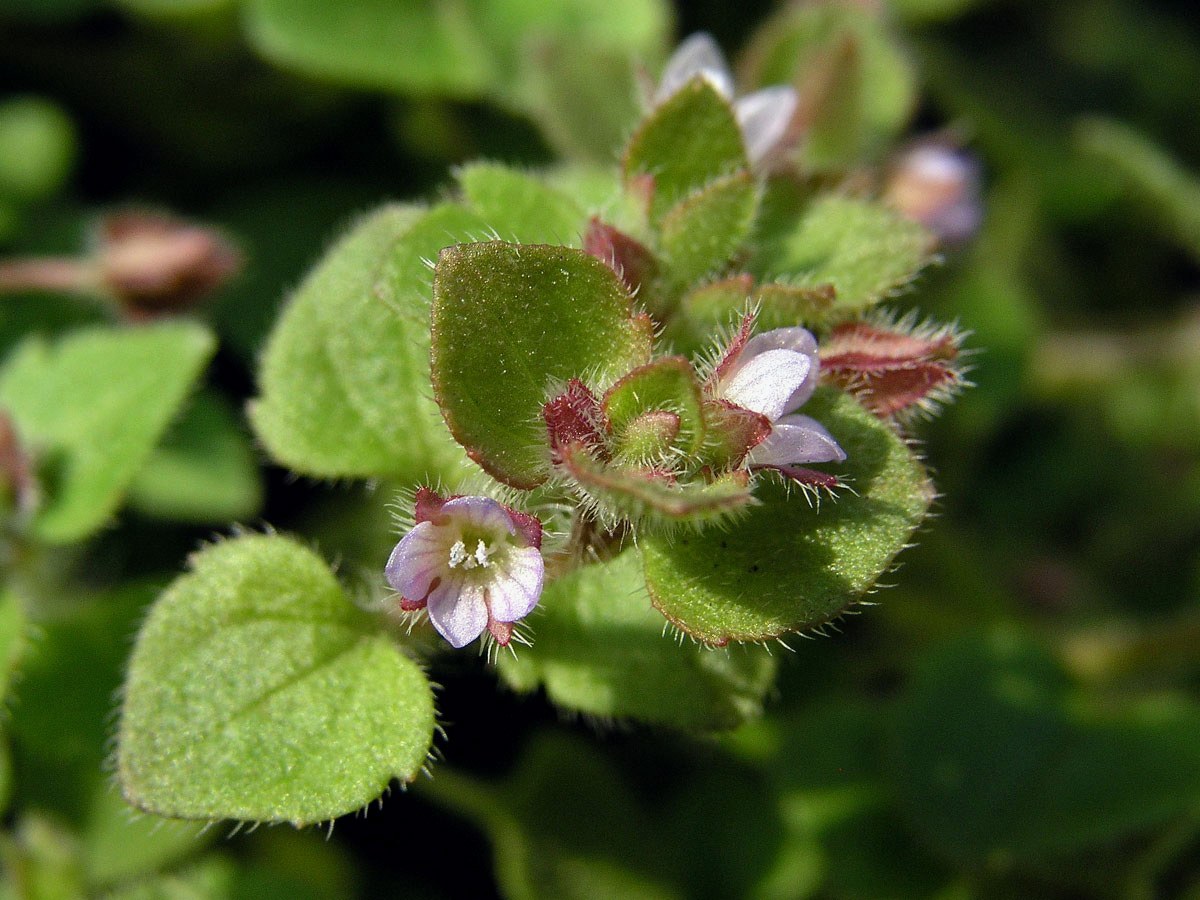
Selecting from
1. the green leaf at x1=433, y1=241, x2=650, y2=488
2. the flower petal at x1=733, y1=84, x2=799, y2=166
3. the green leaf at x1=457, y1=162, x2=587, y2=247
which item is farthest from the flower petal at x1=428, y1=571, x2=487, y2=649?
the flower petal at x1=733, y1=84, x2=799, y2=166

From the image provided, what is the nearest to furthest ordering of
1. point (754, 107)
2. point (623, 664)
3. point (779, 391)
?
point (779, 391), point (623, 664), point (754, 107)

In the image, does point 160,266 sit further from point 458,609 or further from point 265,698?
point 458,609

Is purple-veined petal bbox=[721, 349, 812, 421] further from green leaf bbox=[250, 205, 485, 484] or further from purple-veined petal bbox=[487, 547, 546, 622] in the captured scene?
green leaf bbox=[250, 205, 485, 484]

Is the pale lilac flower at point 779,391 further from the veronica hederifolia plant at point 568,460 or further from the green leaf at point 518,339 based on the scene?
the green leaf at point 518,339

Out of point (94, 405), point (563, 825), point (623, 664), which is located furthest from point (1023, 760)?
point (94, 405)

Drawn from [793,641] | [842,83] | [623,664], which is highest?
[842,83]

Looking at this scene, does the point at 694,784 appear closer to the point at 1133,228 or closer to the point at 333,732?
the point at 333,732

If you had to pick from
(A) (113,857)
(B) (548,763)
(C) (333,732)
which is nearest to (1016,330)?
(B) (548,763)

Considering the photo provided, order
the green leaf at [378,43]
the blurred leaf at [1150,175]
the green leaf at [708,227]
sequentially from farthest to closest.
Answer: the blurred leaf at [1150,175] < the green leaf at [378,43] < the green leaf at [708,227]

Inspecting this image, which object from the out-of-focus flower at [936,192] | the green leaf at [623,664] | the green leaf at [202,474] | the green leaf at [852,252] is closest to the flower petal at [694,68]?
the green leaf at [852,252]
